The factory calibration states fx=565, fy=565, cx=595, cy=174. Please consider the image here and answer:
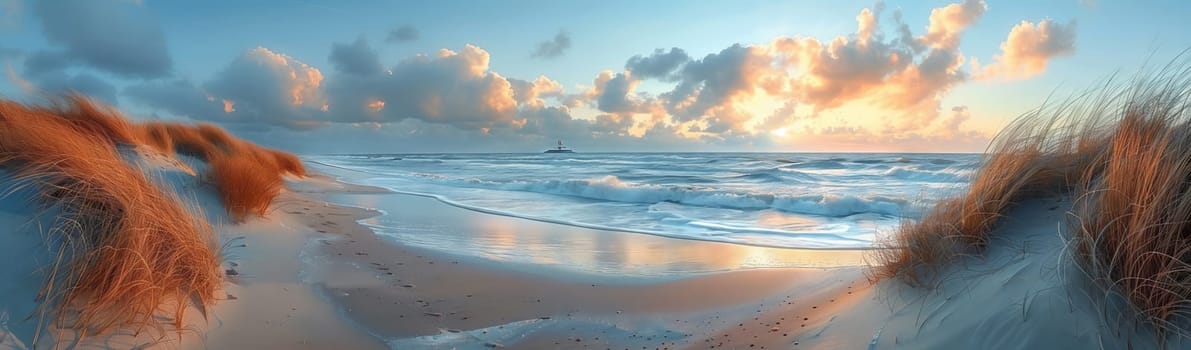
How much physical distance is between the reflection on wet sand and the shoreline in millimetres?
331

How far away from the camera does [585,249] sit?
21.6ft

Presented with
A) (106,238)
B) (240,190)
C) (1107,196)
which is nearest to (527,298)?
(106,238)

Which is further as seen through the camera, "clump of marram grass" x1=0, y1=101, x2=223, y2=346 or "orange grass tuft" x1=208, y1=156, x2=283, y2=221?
"orange grass tuft" x1=208, y1=156, x2=283, y2=221

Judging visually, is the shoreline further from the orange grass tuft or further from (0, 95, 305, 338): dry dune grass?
(0, 95, 305, 338): dry dune grass

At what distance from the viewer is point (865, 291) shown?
3689 millimetres

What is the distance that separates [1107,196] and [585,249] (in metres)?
4.91

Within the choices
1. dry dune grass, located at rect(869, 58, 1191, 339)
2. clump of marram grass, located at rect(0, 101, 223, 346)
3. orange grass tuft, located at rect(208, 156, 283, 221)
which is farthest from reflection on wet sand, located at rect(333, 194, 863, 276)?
clump of marram grass, located at rect(0, 101, 223, 346)

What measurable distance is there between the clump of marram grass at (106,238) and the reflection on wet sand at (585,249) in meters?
2.86

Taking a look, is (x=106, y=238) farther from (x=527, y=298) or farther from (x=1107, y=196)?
(x=1107, y=196)

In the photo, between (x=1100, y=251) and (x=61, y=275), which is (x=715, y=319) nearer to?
(x=1100, y=251)

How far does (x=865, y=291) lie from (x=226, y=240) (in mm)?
5104

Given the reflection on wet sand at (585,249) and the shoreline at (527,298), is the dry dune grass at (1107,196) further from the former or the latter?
the reflection on wet sand at (585,249)

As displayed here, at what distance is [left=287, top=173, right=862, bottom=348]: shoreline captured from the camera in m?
3.60

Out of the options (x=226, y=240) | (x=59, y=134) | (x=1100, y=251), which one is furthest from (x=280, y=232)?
(x=1100, y=251)
